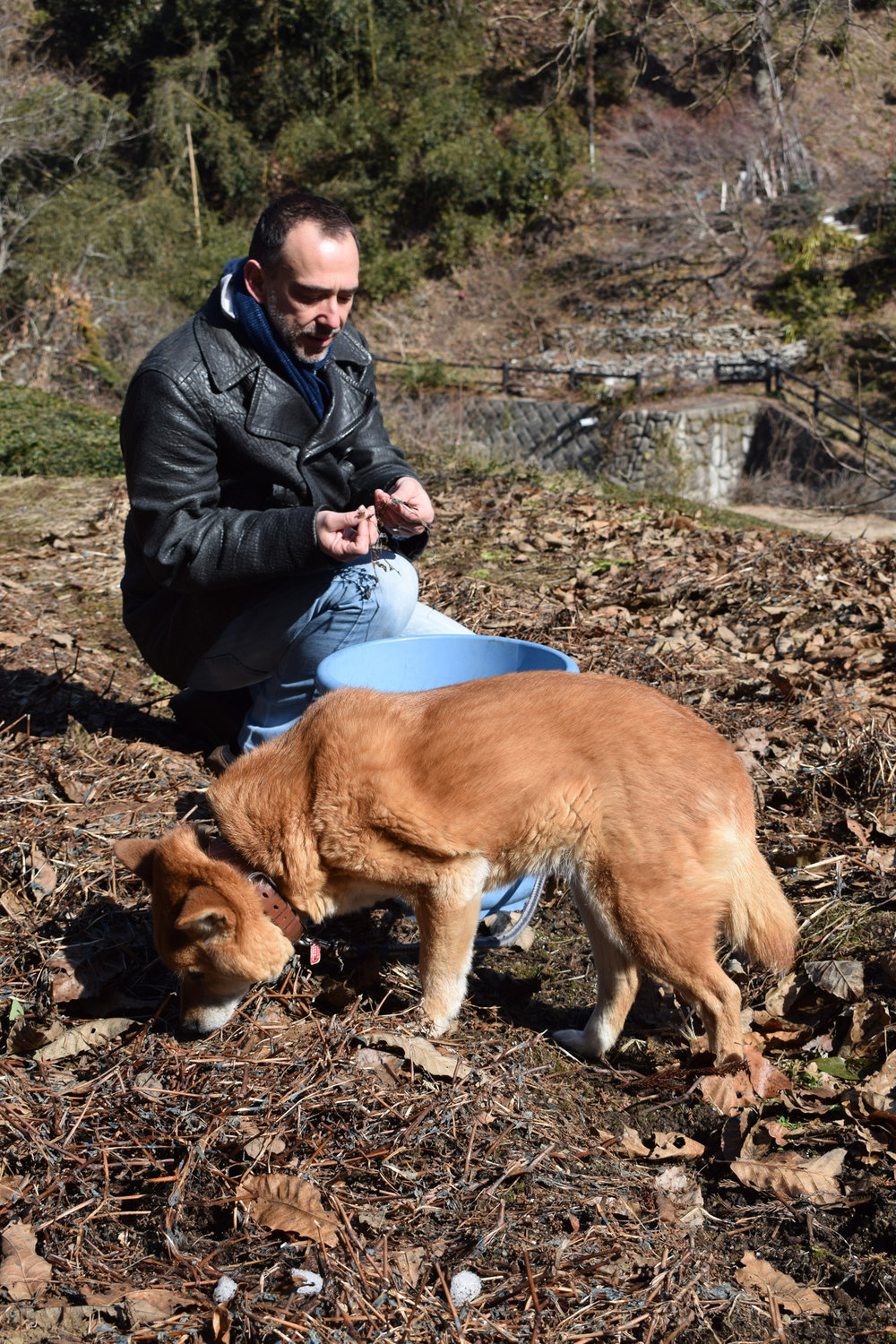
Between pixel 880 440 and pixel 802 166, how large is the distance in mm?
15595

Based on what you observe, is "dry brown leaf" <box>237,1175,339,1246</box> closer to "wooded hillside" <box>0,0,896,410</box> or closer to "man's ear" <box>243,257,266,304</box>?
"man's ear" <box>243,257,266,304</box>

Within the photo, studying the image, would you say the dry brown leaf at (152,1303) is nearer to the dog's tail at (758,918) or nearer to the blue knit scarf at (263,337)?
Result: the dog's tail at (758,918)

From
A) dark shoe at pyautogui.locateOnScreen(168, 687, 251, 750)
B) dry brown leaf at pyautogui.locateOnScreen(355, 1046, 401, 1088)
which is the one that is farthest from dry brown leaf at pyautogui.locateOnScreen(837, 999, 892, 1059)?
dark shoe at pyautogui.locateOnScreen(168, 687, 251, 750)

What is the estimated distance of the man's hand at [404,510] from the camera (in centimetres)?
432

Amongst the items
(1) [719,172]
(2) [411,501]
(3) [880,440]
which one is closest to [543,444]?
(3) [880,440]

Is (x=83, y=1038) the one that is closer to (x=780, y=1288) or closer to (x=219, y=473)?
(x=780, y=1288)

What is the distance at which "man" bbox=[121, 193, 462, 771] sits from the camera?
4.13 metres

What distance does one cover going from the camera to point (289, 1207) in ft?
8.21

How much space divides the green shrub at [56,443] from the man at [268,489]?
6935mm

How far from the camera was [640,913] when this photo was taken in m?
3.04

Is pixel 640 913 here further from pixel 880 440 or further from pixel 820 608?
pixel 880 440

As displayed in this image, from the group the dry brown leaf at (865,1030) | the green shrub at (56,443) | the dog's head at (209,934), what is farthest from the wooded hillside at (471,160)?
the dog's head at (209,934)

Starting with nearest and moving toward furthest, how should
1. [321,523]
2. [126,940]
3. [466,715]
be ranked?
[466,715] < [126,940] < [321,523]

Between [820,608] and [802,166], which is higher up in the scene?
[802,166]
